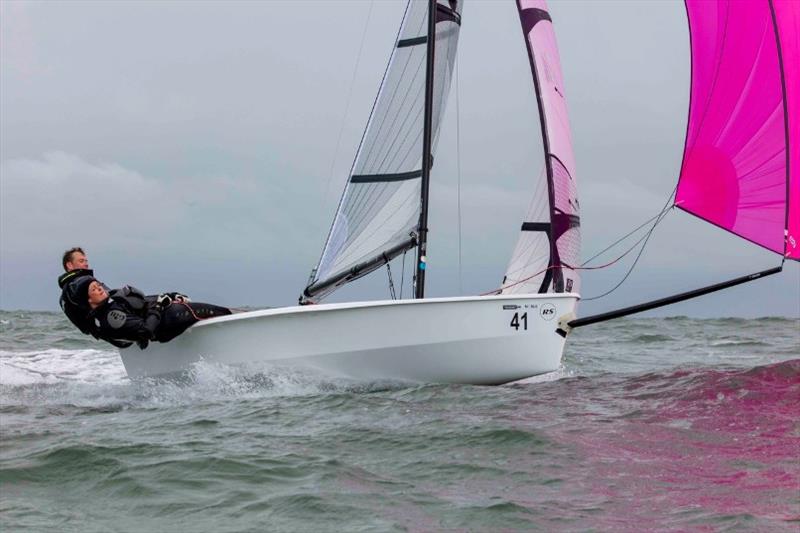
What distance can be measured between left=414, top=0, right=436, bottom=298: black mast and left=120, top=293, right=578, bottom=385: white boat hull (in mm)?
967

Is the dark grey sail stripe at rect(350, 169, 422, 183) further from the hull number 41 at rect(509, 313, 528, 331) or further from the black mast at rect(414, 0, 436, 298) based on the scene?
the hull number 41 at rect(509, 313, 528, 331)

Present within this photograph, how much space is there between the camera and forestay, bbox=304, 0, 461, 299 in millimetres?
8984

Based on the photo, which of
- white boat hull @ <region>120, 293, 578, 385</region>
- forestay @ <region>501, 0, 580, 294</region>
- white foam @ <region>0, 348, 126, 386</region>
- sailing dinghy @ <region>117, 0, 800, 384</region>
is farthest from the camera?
white foam @ <region>0, 348, 126, 386</region>

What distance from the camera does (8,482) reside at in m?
5.09

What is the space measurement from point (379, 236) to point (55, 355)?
243 inches

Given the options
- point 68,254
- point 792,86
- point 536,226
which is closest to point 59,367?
point 68,254

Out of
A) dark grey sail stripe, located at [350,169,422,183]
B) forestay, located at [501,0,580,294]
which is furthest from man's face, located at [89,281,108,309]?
forestay, located at [501,0,580,294]

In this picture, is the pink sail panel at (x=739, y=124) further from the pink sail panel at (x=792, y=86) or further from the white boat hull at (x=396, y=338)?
the white boat hull at (x=396, y=338)

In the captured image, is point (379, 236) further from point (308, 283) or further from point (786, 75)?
point (786, 75)

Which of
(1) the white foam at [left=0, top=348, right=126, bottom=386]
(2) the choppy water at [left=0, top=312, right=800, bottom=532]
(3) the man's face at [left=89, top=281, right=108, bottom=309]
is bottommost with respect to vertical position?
(2) the choppy water at [left=0, top=312, right=800, bottom=532]

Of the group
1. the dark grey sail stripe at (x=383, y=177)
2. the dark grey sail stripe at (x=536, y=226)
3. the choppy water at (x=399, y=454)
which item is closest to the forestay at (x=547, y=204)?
the dark grey sail stripe at (x=536, y=226)

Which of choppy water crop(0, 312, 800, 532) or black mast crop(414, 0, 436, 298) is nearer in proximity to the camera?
choppy water crop(0, 312, 800, 532)

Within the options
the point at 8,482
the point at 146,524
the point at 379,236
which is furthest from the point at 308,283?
the point at 146,524

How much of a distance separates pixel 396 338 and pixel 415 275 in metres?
1.18
